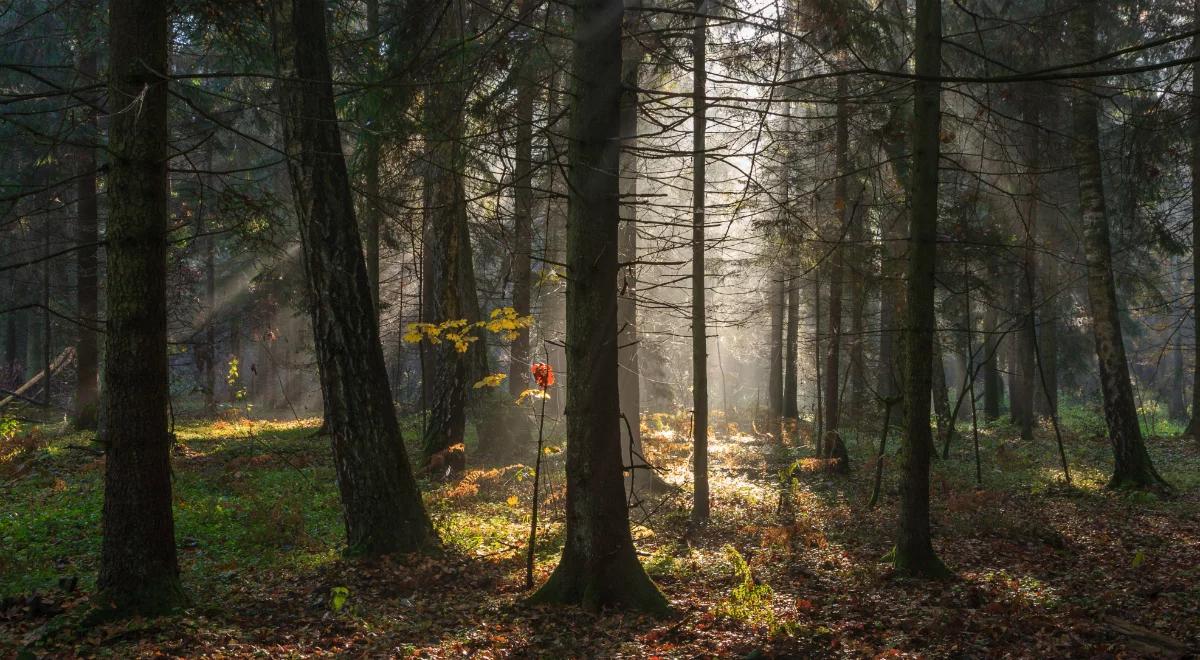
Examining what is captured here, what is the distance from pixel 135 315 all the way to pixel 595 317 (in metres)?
3.52

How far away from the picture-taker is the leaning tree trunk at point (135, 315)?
18.3ft

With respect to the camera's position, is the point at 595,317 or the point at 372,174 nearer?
the point at 595,317

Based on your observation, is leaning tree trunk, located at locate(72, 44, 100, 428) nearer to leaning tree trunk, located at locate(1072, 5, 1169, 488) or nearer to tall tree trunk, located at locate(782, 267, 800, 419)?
tall tree trunk, located at locate(782, 267, 800, 419)

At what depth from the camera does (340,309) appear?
761 centimetres

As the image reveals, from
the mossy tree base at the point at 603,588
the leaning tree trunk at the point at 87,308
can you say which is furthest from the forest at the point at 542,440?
the leaning tree trunk at the point at 87,308

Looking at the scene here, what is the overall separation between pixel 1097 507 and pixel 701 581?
6893 mm

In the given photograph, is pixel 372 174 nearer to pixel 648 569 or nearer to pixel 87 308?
pixel 648 569

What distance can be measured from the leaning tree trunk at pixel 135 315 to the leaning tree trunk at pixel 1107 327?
12.6 metres

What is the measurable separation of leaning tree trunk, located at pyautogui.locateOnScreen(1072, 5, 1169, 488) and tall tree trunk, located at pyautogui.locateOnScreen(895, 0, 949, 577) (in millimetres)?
6298

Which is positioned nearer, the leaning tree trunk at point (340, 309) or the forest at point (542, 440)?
the forest at point (542, 440)

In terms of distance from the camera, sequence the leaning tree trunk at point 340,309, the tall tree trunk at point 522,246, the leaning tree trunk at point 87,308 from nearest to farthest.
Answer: the leaning tree trunk at point 340,309 → the tall tree trunk at point 522,246 → the leaning tree trunk at point 87,308

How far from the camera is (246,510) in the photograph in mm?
9727

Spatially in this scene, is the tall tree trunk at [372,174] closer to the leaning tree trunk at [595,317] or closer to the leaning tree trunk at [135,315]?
the leaning tree trunk at [135,315]

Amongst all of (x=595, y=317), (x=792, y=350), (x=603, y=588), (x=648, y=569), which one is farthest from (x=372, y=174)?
Answer: (x=792, y=350)
